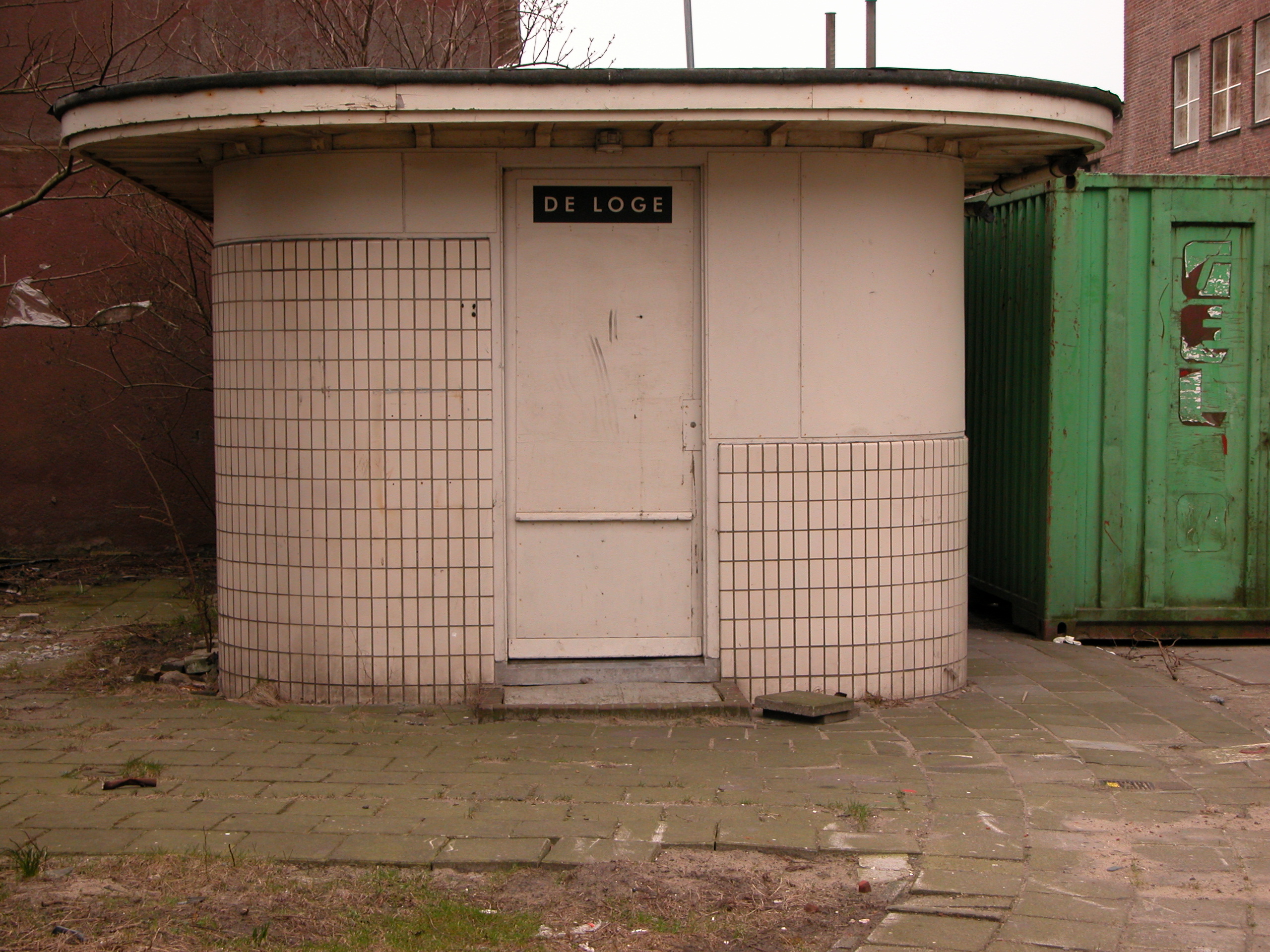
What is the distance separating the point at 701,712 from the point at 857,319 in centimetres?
225

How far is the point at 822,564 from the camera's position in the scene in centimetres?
673

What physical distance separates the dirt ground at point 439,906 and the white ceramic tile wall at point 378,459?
241cm

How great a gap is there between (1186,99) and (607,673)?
25513 millimetres

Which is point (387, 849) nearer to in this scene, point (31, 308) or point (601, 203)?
point (601, 203)

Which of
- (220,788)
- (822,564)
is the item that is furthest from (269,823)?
(822,564)

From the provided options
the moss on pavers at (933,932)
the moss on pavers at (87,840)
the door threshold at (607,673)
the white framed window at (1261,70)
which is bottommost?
the moss on pavers at (933,932)

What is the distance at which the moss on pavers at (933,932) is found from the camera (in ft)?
12.4

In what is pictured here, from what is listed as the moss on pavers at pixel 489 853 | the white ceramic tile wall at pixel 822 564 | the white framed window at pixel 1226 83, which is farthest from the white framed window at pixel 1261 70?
the moss on pavers at pixel 489 853

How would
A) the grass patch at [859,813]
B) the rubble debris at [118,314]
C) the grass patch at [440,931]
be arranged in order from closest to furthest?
the grass patch at [440,931] < the grass patch at [859,813] < the rubble debris at [118,314]

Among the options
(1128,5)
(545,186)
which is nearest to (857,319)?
(545,186)

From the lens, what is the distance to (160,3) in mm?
11992

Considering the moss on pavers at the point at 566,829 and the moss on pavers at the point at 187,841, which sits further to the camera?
the moss on pavers at the point at 566,829

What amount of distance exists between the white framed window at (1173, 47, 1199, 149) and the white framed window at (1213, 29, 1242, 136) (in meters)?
0.69

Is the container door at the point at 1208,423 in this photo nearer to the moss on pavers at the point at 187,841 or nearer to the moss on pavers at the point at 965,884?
the moss on pavers at the point at 965,884
